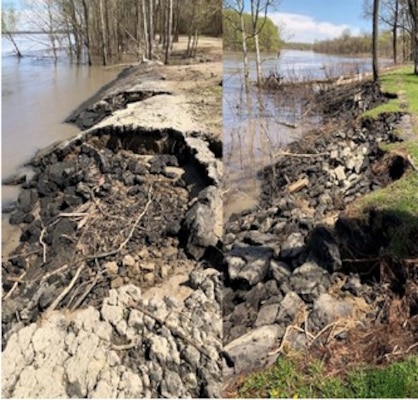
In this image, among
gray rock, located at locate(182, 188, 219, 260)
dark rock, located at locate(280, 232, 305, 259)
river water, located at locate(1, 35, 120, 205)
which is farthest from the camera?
river water, located at locate(1, 35, 120, 205)

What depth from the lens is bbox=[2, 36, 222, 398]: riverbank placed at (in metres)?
1.38

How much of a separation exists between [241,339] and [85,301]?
1.87 ft

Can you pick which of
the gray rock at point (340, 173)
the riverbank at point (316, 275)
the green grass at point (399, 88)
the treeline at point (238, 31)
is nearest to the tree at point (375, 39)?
the green grass at point (399, 88)

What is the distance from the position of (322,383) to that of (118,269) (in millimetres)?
902

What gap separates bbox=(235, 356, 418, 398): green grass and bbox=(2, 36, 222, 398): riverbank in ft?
0.44

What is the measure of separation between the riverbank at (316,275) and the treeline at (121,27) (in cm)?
146

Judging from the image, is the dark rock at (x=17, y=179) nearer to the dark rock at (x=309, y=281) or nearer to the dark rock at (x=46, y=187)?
the dark rock at (x=46, y=187)

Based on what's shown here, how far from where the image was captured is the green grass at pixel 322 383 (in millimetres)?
1382

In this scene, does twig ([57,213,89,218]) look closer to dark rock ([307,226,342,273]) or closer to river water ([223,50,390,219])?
river water ([223,50,390,219])

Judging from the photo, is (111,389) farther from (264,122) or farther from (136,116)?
(136,116)

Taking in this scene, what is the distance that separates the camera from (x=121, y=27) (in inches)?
279

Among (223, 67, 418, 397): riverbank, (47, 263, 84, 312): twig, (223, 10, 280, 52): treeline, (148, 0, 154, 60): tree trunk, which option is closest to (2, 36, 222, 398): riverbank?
Result: (47, 263, 84, 312): twig

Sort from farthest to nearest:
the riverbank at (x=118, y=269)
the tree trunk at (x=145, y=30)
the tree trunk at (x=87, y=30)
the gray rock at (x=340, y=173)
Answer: the tree trunk at (x=145, y=30) → the tree trunk at (x=87, y=30) → the gray rock at (x=340, y=173) → the riverbank at (x=118, y=269)

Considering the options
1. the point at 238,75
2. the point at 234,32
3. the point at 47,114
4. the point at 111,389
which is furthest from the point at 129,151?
the point at 111,389
